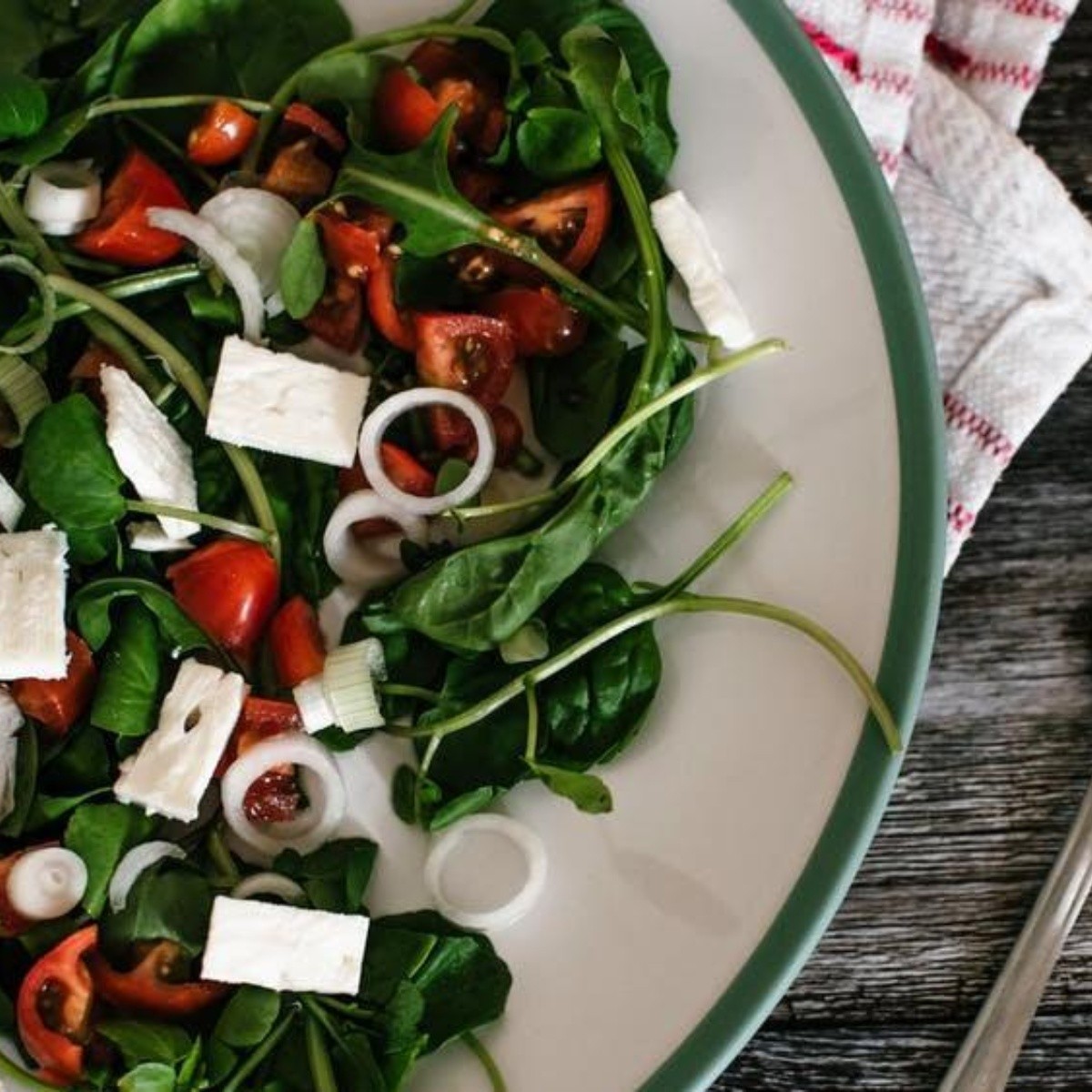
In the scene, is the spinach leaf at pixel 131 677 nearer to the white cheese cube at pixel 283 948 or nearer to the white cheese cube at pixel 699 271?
the white cheese cube at pixel 283 948

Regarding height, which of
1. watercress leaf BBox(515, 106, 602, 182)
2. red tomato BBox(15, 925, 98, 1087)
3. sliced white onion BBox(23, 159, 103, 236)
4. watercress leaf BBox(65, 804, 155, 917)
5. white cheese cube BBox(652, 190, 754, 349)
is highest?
watercress leaf BBox(515, 106, 602, 182)

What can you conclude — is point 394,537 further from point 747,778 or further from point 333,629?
point 747,778

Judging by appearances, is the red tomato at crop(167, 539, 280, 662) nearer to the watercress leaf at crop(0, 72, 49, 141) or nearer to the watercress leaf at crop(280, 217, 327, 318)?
the watercress leaf at crop(280, 217, 327, 318)

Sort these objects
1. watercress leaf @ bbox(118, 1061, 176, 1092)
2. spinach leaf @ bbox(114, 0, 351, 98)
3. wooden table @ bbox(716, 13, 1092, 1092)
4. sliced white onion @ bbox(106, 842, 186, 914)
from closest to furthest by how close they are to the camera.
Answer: watercress leaf @ bbox(118, 1061, 176, 1092) → sliced white onion @ bbox(106, 842, 186, 914) → spinach leaf @ bbox(114, 0, 351, 98) → wooden table @ bbox(716, 13, 1092, 1092)

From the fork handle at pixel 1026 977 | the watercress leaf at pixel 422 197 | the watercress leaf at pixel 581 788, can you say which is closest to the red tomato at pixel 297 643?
the watercress leaf at pixel 581 788

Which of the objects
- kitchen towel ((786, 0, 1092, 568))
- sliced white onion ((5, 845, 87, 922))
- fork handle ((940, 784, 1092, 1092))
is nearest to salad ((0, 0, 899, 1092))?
sliced white onion ((5, 845, 87, 922))

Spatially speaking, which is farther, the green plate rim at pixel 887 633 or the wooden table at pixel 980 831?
the wooden table at pixel 980 831

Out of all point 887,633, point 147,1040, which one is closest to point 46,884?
point 147,1040
